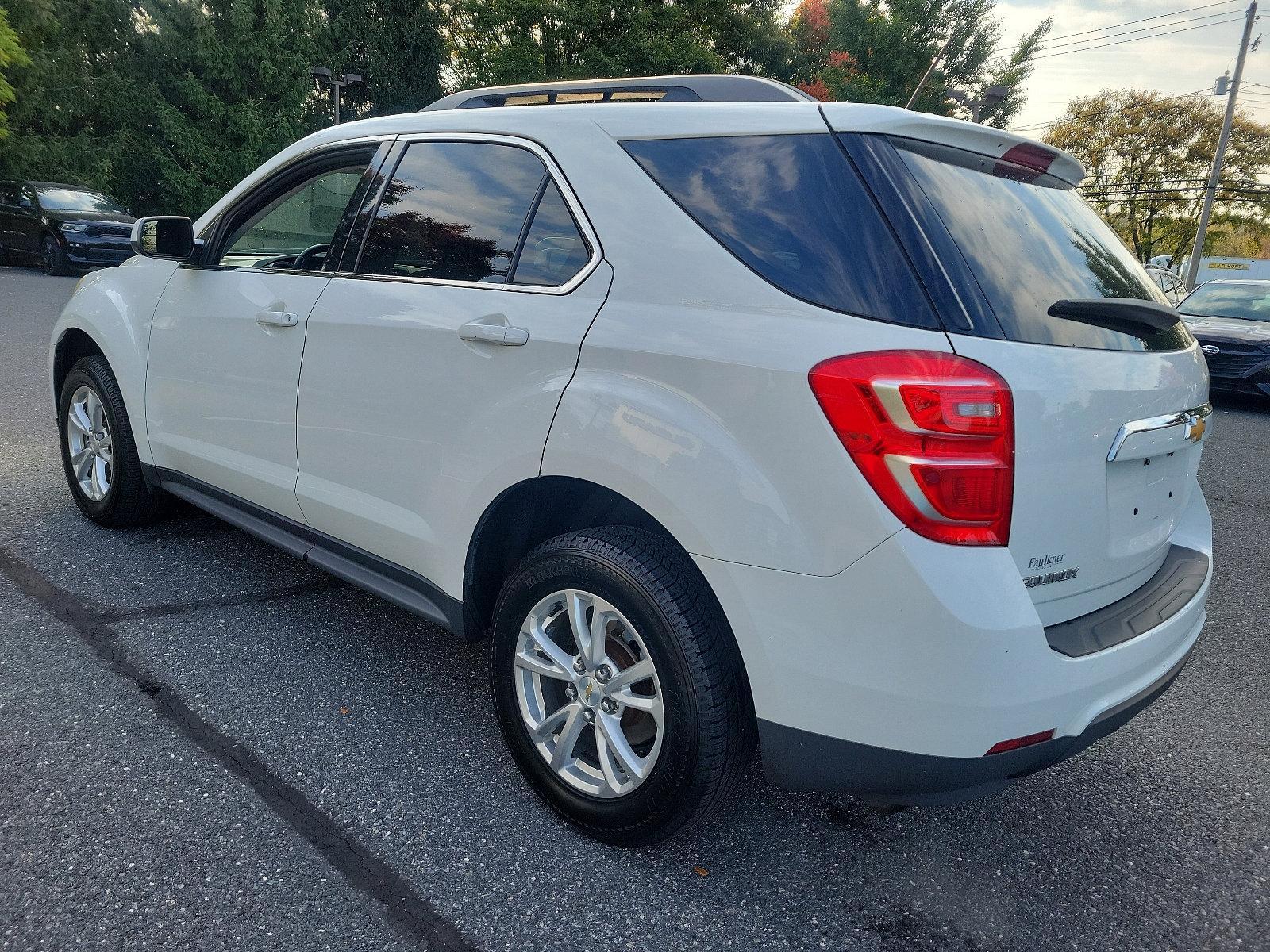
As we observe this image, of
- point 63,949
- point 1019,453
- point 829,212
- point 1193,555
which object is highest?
point 829,212

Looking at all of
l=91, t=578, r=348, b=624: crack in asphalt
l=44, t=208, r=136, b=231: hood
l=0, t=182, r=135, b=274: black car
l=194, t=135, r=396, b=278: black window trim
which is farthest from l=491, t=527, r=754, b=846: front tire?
l=44, t=208, r=136, b=231: hood

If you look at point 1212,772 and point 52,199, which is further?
point 52,199

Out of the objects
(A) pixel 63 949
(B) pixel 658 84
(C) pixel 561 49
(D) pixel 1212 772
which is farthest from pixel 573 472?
(C) pixel 561 49

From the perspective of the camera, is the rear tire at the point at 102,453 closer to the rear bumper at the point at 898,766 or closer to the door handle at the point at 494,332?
the door handle at the point at 494,332

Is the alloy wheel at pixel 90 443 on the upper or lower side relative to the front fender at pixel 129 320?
lower

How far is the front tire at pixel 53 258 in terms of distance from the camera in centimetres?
1803

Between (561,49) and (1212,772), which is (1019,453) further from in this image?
(561,49)

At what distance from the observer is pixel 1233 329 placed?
11.1 m

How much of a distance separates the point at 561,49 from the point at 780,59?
8486 mm

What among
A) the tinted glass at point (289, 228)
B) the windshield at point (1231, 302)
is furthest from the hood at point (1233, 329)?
the tinted glass at point (289, 228)

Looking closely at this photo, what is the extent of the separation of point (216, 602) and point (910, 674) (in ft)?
9.32

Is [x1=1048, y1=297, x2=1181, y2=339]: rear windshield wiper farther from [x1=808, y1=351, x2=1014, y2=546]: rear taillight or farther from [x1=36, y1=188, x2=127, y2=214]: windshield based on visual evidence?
[x1=36, y1=188, x2=127, y2=214]: windshield

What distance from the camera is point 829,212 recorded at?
2.04 m

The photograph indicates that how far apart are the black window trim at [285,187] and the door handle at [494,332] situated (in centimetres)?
82
